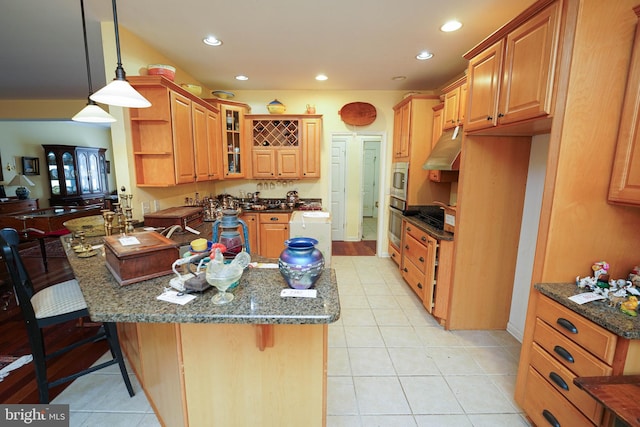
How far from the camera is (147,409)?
68.2 inches

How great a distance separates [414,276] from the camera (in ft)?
10.3

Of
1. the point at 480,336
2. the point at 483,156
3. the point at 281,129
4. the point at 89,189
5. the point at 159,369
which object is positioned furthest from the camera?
the point at 89,189

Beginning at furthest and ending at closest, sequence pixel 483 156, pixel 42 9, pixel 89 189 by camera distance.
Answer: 1. pixel 89 189
2. pixel 483 156
3. pixel 42 9

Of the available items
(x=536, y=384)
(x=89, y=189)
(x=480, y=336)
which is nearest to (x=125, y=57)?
(x=536, y=384)

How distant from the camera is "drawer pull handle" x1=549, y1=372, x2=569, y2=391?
139cm

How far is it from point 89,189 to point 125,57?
7.09 metres

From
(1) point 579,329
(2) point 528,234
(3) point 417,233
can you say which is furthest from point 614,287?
(3) point 417,233

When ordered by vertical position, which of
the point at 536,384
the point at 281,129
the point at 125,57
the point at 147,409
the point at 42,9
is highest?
the point at 42,9

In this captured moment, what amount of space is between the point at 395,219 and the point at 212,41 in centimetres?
314

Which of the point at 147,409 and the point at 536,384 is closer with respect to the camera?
the point at 536,384

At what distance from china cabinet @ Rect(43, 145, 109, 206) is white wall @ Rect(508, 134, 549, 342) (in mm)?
9084

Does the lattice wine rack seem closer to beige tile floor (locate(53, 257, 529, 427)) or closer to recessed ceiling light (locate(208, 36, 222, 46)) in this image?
recessed ceiling light (locate(208, 36, 222, 46))

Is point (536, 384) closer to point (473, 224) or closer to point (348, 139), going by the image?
point (473, 224)

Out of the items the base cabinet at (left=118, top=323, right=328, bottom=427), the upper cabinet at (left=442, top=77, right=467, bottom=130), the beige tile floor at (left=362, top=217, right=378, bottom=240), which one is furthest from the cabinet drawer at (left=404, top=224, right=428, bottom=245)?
the beige tile floor at (left=362, top=217, right=378, bottom=240)
